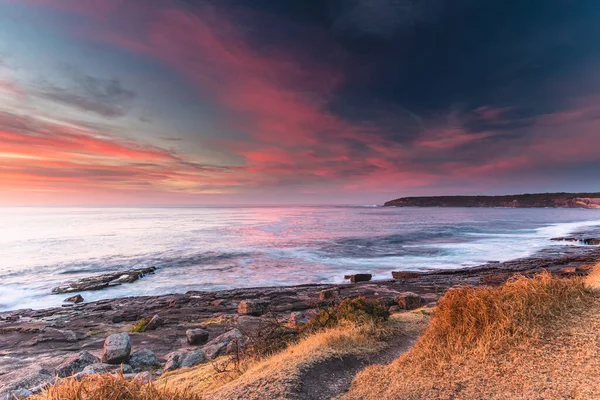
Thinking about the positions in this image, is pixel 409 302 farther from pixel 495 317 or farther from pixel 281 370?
pixel 281 370

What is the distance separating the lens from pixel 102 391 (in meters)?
3.75

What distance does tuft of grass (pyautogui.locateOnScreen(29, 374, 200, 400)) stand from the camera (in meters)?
3.62

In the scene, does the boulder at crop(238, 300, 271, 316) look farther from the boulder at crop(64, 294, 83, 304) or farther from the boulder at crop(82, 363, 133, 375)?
the boulder at crop(64, 294, 83, 304)

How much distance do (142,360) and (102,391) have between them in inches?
288

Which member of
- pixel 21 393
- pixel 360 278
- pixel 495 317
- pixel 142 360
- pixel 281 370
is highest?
pixel 495 317

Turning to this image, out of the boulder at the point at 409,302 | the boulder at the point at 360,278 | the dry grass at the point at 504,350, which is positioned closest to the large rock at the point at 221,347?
Result: the dry grass at the point at 504,350

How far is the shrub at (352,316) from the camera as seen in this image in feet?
28.9

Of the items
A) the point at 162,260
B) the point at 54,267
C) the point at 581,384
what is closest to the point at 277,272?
the point at 162,260

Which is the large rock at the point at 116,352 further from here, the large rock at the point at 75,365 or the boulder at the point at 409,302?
the boulder at the point at 409,302

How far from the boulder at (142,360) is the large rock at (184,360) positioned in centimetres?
50

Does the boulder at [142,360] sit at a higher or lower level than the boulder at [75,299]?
higher

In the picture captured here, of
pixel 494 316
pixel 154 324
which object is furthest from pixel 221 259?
pixel 494 316

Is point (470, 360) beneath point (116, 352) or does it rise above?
above

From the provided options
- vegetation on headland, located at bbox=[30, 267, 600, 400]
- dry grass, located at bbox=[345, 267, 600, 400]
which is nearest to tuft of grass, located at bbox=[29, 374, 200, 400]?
vegetation on headland, located at bbox=[30, 267, 600, 400]
